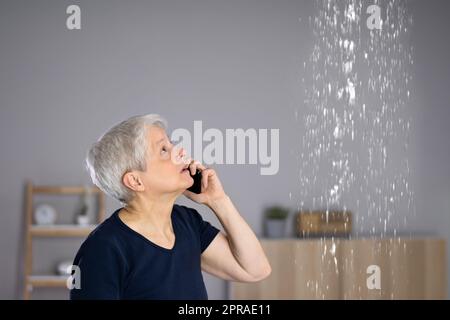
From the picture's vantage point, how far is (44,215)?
3.58 metres

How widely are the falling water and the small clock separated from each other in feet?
4.62

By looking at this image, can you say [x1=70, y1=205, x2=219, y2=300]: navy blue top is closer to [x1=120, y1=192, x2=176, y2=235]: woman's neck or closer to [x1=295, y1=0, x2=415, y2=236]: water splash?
[x1=120, y1=192, x2=176, y2=235]: woman's neck

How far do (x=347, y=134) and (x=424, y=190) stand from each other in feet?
2.00

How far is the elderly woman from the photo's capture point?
3.90 ft

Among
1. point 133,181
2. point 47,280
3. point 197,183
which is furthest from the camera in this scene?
point 47,280

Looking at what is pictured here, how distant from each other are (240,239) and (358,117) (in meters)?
2.58

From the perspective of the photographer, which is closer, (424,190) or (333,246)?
(333,246)

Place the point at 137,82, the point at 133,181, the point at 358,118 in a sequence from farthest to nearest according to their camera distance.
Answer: the point at 358,118
the point at 137,82
the point at 133,181

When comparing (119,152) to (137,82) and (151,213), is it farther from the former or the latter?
(137,82)

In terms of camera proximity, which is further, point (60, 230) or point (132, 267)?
point (60, 230)

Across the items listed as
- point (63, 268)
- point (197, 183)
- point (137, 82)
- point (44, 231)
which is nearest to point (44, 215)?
point (44, 231)

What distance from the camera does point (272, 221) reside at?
11.9ft
